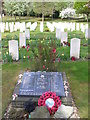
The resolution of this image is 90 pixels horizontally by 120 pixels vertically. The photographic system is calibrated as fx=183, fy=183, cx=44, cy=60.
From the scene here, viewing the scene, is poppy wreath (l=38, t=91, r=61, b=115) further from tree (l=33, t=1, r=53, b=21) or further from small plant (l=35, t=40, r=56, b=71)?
tree (l=33, t=1, r=53, b=21)

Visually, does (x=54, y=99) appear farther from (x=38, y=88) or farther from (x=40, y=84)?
(x=40, y=84)

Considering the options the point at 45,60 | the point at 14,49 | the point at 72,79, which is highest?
the point at 14,49

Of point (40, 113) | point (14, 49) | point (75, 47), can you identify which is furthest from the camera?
point (75, 47)

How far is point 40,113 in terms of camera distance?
339 centimetres

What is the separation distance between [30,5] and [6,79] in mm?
23241

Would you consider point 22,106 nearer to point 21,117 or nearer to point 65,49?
point 21,117

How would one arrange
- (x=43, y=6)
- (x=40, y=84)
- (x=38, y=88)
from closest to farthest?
(x=38, y=88) → (x=40, y=84) → (x=43, y=6)

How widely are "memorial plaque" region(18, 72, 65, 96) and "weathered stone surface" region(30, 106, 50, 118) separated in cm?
70

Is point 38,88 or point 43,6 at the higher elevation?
point 43,6

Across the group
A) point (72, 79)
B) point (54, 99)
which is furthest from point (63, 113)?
point (72, 79)

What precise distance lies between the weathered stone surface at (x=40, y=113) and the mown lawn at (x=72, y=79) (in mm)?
804

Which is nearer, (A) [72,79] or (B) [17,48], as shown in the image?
(A) [72,79]

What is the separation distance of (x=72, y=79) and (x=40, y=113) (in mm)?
2368

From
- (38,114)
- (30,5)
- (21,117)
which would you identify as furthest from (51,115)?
(30,5)
